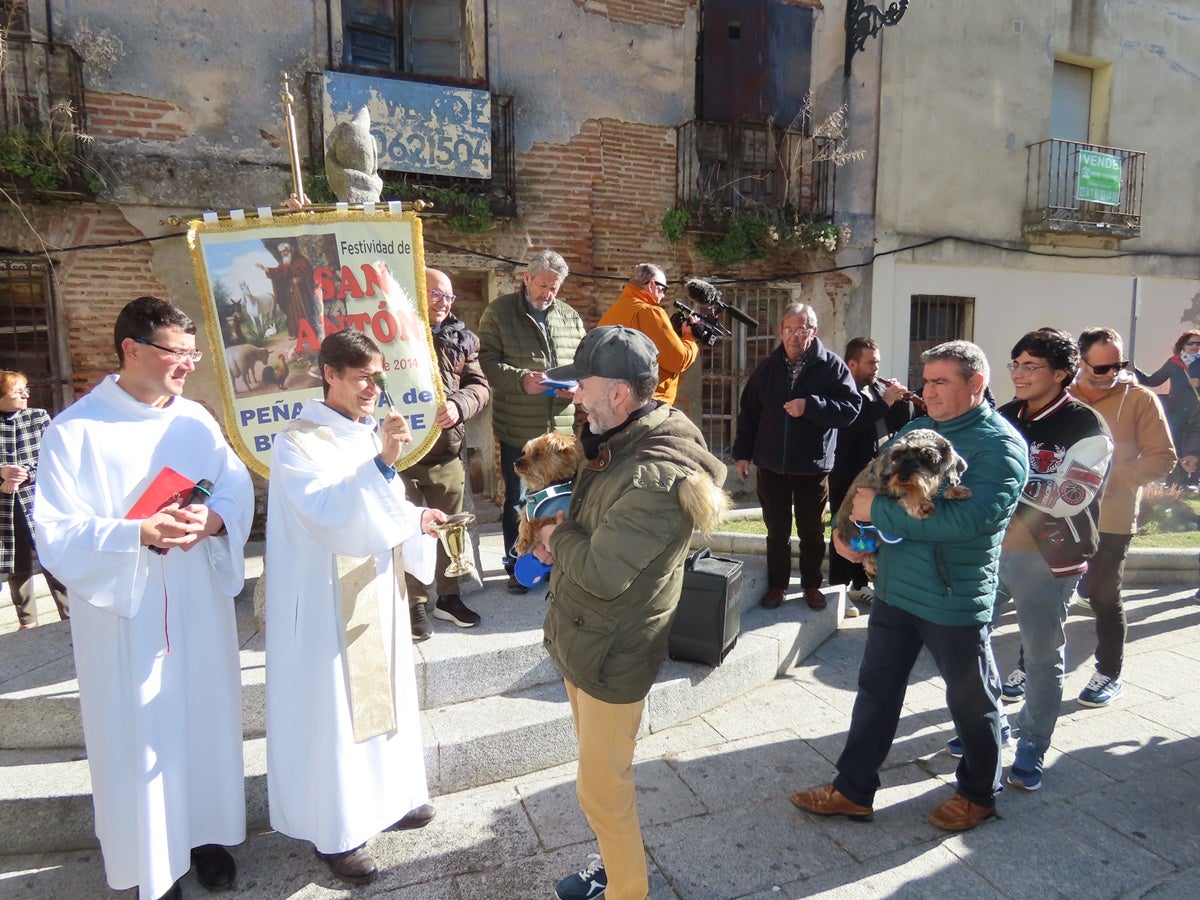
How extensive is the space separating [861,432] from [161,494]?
4.69m

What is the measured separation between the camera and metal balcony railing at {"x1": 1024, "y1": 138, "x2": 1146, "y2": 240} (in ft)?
38.4

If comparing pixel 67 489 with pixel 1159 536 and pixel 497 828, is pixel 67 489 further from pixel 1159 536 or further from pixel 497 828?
pixel 1159 536

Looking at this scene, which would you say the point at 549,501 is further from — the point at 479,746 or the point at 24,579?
the point at 24,579

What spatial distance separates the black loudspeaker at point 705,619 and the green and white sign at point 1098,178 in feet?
35.7

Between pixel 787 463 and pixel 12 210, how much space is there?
23.0ft

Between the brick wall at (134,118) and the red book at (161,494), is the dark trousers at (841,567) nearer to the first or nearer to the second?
the red book at (161,494)

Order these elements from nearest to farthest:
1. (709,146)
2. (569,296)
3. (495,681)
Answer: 1. (495,681)
2. (569,296)
3. (709,146)

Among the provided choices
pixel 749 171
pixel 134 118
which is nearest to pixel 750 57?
pixel 749 171

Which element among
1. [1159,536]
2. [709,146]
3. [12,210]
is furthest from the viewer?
[709,146]

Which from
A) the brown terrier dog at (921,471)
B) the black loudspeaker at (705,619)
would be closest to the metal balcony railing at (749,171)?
the black loudspeaker at (705,619)

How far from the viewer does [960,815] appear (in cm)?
332

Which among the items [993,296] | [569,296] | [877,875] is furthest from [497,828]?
[993,296]

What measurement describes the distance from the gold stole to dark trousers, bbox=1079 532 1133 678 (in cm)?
391

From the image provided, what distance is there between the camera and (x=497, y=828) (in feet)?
11.1
